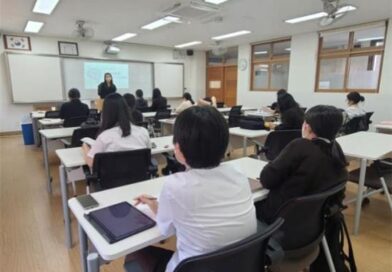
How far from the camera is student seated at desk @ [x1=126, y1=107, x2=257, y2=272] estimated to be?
2.85 feet

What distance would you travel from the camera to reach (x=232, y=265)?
2.77 feet

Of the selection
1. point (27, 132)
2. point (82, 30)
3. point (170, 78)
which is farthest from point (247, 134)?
point (170, 78)

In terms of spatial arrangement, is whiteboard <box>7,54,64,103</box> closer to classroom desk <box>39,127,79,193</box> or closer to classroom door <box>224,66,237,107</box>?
classroom desk <box>39,127,79,193</box>

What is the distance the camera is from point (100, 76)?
8.48 metres

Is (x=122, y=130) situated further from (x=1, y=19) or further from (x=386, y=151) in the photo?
(x=1, y=19)

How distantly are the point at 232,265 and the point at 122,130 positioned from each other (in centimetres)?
142

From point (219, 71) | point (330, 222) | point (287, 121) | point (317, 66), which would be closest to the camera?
point (330, 222)

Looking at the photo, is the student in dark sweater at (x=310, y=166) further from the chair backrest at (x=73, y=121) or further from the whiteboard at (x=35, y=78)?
the whiteboard at (x=35, y=78)

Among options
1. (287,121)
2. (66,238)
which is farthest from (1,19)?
(287,121)

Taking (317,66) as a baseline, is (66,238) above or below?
below

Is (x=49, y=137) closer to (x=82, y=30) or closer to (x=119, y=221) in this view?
(x=119, y=221)

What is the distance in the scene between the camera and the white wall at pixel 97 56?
23.5 ft

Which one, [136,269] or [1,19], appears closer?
[136,269]

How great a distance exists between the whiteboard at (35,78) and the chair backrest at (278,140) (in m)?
6.98
